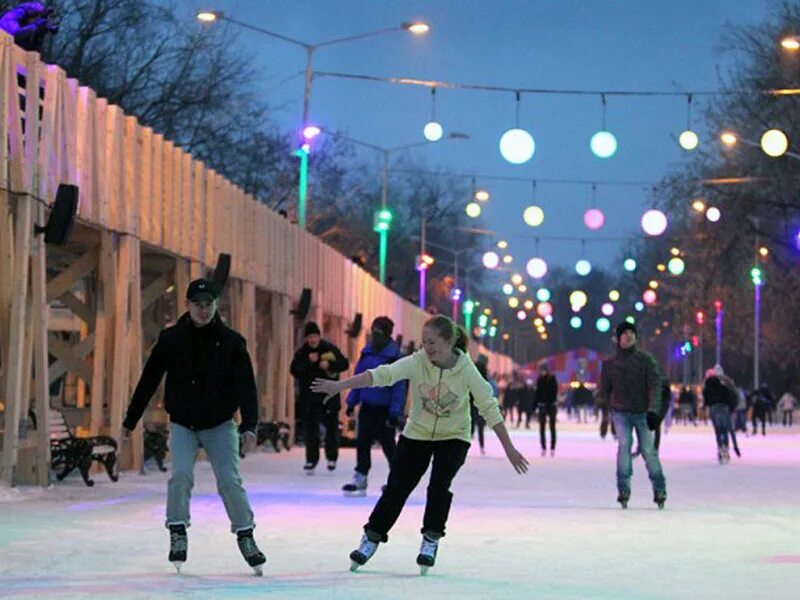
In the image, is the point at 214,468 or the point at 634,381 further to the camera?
the point at 634,381

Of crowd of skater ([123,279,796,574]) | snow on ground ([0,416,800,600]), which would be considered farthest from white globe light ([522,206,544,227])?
crowd of skater ([123,279,796,574])

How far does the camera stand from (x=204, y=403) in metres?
10.4

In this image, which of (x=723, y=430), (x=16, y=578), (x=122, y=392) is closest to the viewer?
(x=16, y=578)

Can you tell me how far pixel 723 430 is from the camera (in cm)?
2859

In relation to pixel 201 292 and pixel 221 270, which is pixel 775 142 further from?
pixel 201 292

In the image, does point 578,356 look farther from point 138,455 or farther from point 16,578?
point 16,578

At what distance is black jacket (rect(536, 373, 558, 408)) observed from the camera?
3094 centimetres

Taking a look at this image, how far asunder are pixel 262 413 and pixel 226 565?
20831mm

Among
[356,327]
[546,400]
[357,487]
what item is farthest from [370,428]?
[356,327]

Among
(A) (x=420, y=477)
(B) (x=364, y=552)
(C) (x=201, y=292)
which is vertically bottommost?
(B) (x=364, y=552)

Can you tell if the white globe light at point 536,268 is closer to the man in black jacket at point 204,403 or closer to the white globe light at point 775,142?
the white globe light at point 775,142

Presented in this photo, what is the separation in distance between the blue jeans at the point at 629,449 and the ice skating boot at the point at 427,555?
6477mm

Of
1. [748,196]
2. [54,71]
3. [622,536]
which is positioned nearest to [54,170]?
[54,71]

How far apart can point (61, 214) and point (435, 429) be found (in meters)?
7.56
